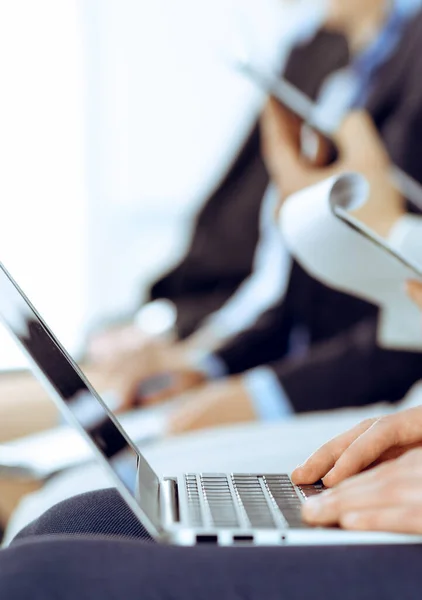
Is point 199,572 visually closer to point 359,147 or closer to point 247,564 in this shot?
point 247,564

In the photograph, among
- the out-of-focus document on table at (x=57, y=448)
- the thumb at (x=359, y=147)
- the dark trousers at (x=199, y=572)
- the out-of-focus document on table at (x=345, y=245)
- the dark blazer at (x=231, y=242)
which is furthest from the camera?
the dark blazer at (x=231, y=242)

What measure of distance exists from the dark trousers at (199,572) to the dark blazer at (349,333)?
65 cm

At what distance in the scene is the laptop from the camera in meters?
0.33

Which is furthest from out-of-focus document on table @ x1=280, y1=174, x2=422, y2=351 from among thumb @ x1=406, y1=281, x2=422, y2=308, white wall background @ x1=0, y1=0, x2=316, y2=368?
white wall background @ x1=0, y1=0, x2=316, y2=368

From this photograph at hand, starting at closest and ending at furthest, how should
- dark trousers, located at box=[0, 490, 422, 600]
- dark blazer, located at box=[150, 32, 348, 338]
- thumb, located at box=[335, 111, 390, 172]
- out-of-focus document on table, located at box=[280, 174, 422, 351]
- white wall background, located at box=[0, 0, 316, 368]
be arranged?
dark trousers, located at box=[0, 490, 422, 600] < out-of-focus document on table, located at box=[280, 174, 422, 351] < thumb, located at box=[335, 111, 390, 172] < dark blazer, located at box=[150, 32, 348, 338] < white wall background, located at box=[0, 0, 316, 368]

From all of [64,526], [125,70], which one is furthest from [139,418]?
[125,70]

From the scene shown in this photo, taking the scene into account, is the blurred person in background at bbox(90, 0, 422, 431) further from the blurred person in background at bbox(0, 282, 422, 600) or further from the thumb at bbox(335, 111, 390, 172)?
the blurred person in background at bbox(0, 282, 422, 600)

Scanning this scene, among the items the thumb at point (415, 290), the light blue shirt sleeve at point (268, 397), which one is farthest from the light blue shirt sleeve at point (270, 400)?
the thumb at point (415, 290)

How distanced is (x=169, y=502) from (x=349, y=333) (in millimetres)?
846

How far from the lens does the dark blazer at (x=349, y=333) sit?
99cm

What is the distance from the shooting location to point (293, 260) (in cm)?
126

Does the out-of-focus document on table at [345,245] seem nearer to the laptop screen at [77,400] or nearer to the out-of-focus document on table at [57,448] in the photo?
the laptop screen at [77,400]

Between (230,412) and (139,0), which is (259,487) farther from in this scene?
(139,0)

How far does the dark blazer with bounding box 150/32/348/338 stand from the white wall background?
1.67 ft
